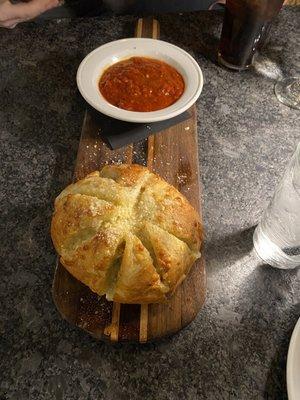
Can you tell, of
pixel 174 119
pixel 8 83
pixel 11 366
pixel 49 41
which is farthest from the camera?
pixel 49 41

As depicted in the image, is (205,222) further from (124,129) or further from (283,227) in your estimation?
(124,129)

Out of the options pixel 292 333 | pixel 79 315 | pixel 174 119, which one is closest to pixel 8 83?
pixel 174 119

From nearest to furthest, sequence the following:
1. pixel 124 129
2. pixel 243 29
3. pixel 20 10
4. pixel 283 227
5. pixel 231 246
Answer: pixel 283 227
pixel 231 246
pixel 124 129
pixel 243 29
pixel 20 10

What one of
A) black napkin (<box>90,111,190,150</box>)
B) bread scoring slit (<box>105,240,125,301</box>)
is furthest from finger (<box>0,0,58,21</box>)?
bread scoring slit (<box>105,240,125,301</box>)

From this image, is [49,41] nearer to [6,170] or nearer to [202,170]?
[6,170]

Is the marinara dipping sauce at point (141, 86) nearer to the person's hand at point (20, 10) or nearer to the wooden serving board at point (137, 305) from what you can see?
the wooden serving board at point (137, 305)

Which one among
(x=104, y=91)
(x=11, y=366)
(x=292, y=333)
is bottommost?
(x=11, y=366)

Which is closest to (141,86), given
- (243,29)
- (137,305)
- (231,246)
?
(243,29)
